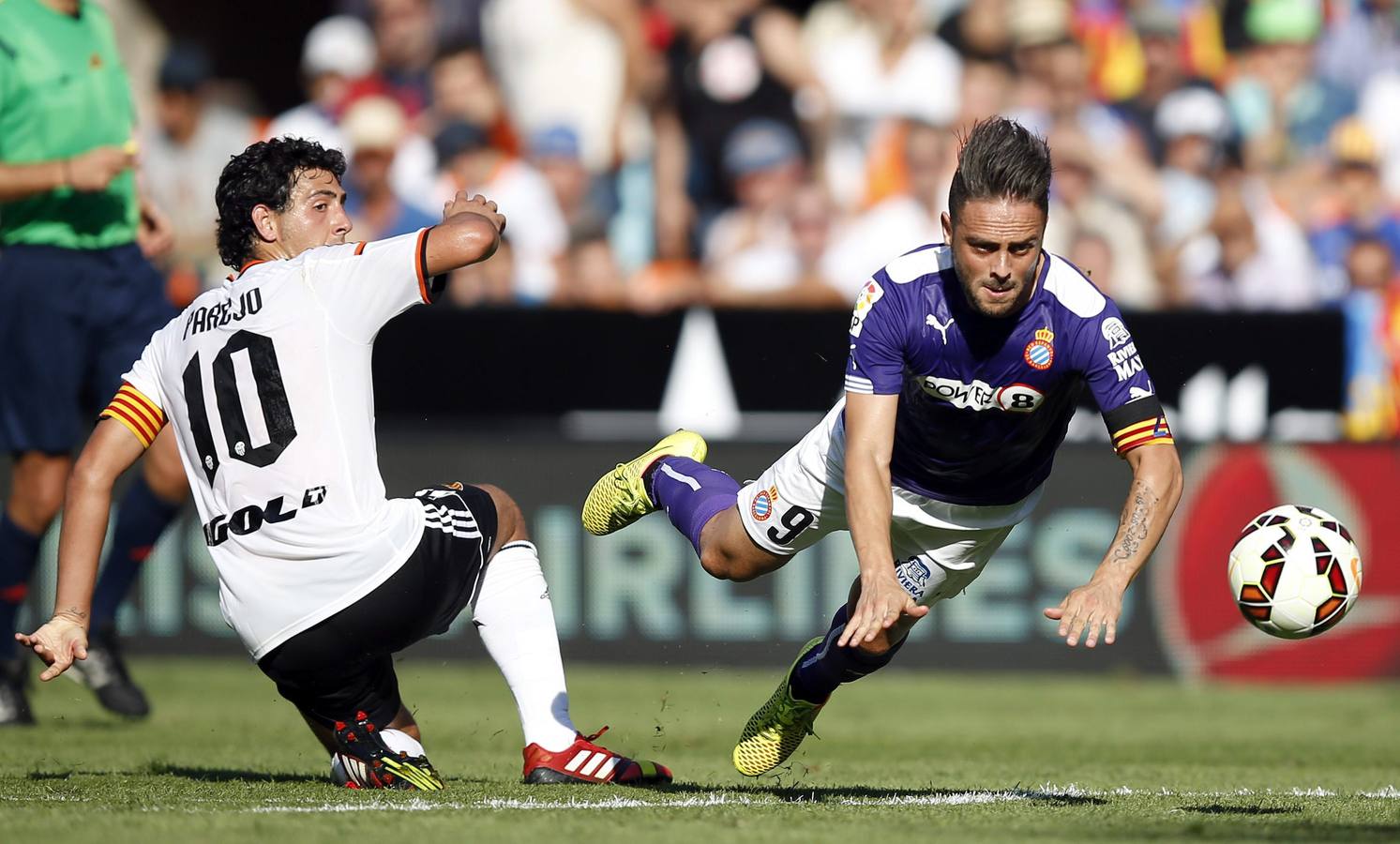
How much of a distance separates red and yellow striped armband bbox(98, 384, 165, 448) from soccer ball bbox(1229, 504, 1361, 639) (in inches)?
138

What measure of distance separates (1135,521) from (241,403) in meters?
2.73

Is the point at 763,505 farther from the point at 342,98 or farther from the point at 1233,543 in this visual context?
the point at 342,98

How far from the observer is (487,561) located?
244 inches

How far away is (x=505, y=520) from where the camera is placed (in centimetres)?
627

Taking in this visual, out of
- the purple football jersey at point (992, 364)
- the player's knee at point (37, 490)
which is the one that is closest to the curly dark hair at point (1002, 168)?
the purple football jersey at point (992, 364)

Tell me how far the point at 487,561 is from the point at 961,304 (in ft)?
5.93

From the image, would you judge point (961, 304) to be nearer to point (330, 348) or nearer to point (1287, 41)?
point (330, 348)

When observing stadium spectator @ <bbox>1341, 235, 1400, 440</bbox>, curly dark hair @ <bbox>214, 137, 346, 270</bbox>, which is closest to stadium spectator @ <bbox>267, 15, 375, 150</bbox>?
stadium spectator @ <bbox>1341, 235, 1400, 440</bbox>

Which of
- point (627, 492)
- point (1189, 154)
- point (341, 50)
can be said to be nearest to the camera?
point (627, 492)

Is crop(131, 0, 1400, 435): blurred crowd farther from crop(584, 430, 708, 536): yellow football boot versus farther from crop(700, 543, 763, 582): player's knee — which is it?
crop(700, 543, 763, 582): player's knee

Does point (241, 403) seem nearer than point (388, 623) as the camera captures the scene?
Yes

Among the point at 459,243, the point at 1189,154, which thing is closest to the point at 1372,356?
the point at 1189,154


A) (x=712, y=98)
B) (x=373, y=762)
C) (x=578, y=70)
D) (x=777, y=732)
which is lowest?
(x=777, y=732)

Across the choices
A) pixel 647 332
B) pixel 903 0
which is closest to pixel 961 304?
pixel 647 332
